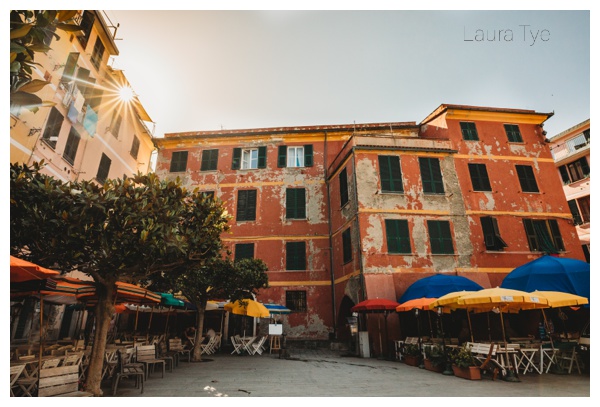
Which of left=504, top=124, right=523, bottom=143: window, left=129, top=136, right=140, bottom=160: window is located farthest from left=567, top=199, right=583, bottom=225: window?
left=129, top=136, right=140, bottom=160: window

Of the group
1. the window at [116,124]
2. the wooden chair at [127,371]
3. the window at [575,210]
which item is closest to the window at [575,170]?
the window at [575,210]

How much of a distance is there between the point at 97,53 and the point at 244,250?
12152 millimetres

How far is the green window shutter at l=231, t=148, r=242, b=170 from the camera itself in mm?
20469

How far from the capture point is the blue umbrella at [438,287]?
40.1 feet

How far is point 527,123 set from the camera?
18.7 meters

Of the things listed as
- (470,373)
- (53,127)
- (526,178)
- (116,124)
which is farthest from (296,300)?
(526,178)

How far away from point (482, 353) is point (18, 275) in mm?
10196

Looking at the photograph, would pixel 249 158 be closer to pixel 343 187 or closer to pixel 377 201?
pixel 343 187

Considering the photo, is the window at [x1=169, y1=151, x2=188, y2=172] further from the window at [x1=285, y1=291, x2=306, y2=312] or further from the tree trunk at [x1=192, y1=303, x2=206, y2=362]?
the tree trunk at [x1=192, y1=303, x2=206, y2=362]

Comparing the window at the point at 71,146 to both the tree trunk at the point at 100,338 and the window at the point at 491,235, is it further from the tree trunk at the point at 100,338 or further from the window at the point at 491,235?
the window at the point at 491,235

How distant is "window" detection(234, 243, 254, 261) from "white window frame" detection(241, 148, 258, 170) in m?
5.01

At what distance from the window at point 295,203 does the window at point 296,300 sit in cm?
433
